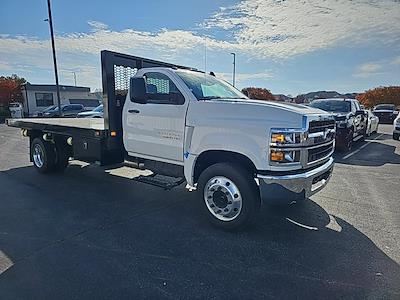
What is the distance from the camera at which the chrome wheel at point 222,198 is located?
13.4 ft

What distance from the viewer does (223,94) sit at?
16.8ft

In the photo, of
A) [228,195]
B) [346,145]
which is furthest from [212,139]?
[346,145]

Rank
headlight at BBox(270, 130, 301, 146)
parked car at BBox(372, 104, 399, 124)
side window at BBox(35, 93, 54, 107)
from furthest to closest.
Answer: side window at BBox(35, 93, 54, 107) < parked car at BBox(372, 104, 399, 124) < headlight at BBox(270, 130, 301, 146)

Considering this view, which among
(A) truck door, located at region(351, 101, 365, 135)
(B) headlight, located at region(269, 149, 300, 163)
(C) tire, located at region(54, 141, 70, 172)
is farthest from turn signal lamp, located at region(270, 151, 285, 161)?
(A) truck door, located at region(351, 101, 365, 135)

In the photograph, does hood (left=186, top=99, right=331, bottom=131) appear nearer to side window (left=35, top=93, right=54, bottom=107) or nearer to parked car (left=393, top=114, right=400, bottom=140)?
parked car (left=393, top=114, right=400, bottom=140)

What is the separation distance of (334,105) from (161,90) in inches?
338

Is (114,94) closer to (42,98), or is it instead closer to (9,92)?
(42,98)

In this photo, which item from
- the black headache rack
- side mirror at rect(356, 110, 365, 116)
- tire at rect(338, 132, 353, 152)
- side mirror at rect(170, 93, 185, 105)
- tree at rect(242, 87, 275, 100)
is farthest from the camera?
side mirror at rect(356, 110, 365, 116)

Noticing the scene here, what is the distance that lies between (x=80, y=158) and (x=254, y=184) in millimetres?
4003

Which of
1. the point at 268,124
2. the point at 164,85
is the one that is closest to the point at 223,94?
the point at 164,85

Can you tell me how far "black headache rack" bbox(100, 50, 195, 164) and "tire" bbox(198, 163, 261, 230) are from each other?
212 cm

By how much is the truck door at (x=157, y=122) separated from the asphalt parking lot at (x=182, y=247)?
98cm

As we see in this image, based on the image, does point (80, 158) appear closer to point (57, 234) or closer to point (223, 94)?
point (57, 234)

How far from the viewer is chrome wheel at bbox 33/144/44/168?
739 centimetres
